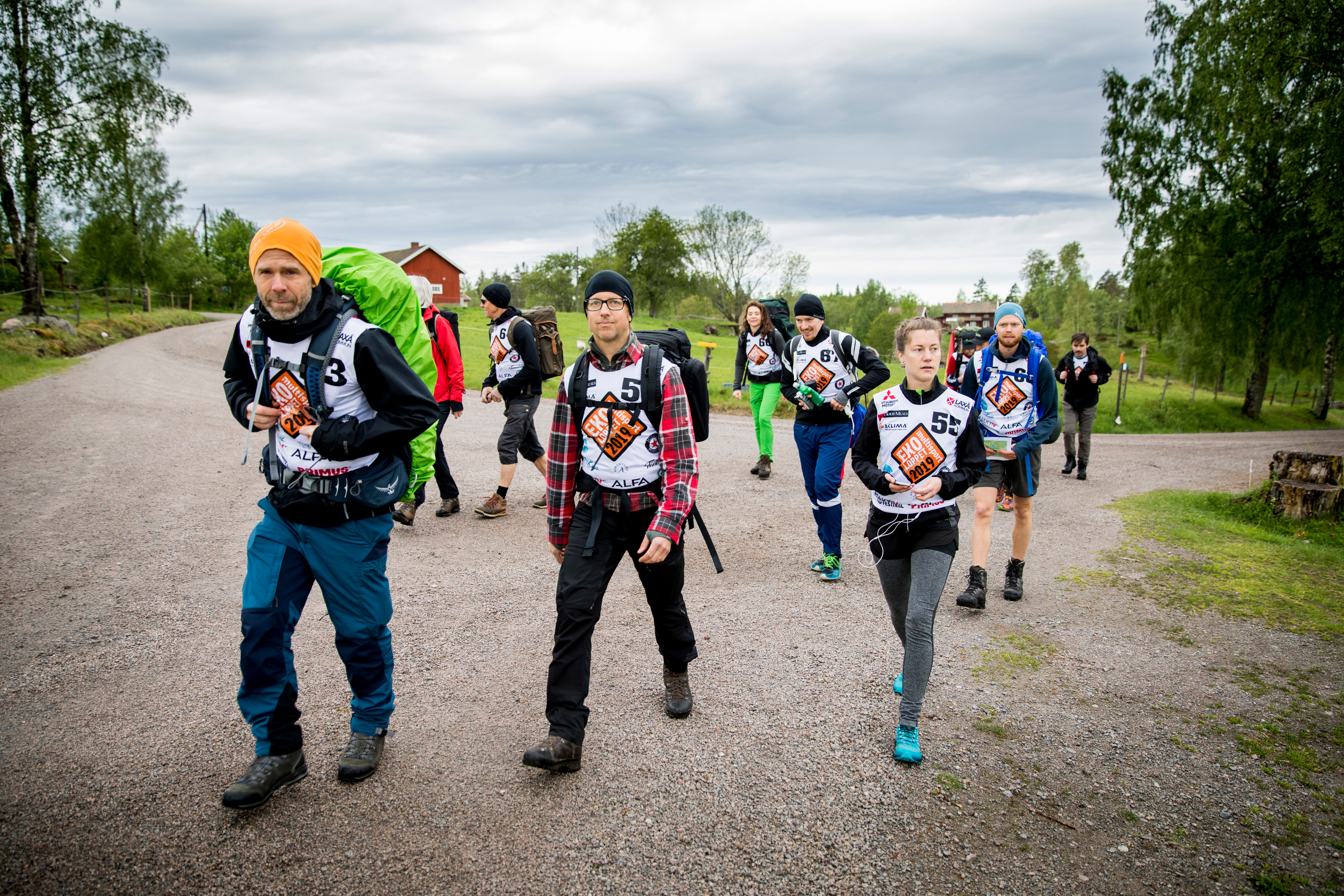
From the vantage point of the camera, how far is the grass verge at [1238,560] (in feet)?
18.7

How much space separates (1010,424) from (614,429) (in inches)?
156

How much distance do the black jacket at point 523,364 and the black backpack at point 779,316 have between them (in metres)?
2.91

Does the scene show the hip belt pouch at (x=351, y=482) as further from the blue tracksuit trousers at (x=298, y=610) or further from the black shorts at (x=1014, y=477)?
the black shorts at (x=1014, y=477)

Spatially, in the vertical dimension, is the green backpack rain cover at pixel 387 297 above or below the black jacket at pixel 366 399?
above

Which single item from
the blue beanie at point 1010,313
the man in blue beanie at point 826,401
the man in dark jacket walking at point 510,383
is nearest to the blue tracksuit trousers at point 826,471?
the man in blue beanie at point 826,401

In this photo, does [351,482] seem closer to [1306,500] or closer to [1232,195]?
[1306,500]

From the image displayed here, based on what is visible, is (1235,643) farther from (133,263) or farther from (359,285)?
(133,263)

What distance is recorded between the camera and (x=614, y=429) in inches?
135

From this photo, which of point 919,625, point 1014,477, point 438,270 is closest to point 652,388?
point 919,625

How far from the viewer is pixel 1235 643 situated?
16.5ft

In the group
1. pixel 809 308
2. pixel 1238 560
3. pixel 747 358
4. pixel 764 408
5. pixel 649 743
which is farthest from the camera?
pixel 764 408

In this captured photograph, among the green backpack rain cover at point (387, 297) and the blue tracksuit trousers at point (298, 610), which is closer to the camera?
the blue tracksuit trousers at point (298, 610)

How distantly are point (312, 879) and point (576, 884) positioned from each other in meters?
0.93

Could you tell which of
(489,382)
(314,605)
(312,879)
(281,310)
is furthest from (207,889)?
(489,382)
